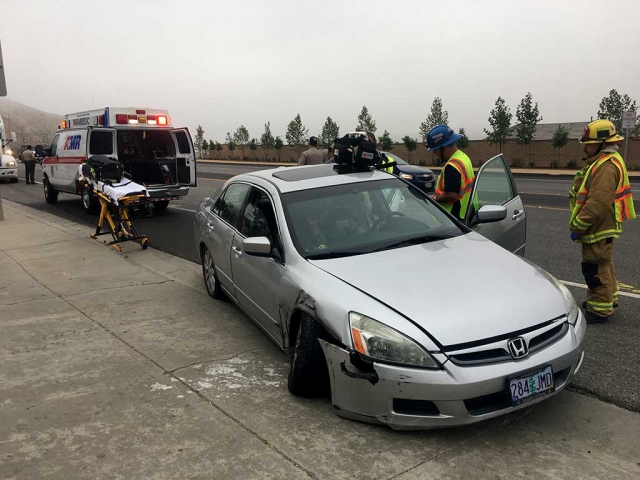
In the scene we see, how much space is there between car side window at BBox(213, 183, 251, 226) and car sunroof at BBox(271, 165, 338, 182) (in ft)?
1.15

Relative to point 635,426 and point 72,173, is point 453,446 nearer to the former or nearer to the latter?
point 635,426

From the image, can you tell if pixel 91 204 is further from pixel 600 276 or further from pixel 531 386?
pixel 531 386

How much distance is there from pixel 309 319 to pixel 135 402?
1.28 m

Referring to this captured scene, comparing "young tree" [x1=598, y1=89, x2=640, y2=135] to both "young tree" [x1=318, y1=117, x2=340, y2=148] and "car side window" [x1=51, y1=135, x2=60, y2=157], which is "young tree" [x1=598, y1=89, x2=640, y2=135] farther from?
"car side window" [x1=51, y1=135, x2=60, y2=157]

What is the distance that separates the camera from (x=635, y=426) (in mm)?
3170

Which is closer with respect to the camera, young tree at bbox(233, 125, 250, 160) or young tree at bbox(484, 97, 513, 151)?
young tree at bbox(484, 97, 513, 151)

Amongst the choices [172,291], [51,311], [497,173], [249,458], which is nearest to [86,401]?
[249,458]

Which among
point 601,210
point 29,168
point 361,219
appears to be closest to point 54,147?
point 29,168

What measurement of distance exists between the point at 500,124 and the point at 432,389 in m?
33.8

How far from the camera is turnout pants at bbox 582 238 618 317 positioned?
4.73 meters

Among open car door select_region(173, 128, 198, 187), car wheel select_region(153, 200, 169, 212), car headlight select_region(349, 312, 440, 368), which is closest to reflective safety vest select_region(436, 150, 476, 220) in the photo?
car headlight select_region(349, 312, 440, 368)

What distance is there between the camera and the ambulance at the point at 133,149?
40.2ft

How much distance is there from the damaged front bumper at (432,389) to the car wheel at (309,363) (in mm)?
240

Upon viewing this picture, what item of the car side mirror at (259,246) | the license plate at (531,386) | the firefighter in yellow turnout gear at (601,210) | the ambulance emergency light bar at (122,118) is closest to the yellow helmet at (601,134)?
the firefighter in yellow turnout gear at (601,210)
